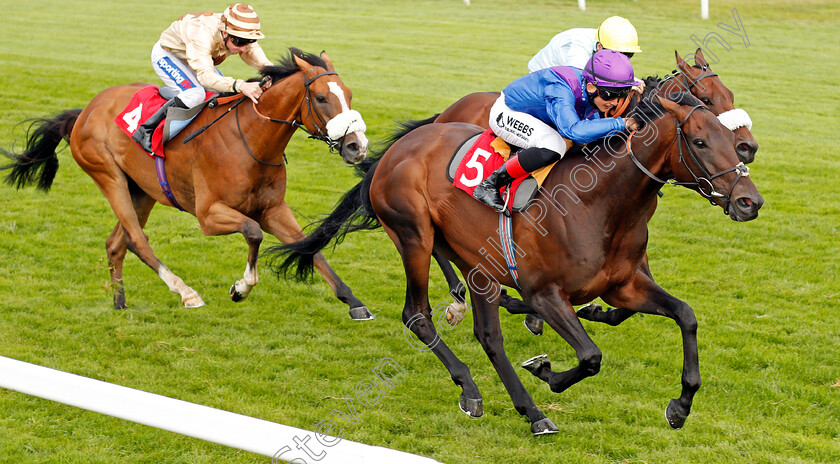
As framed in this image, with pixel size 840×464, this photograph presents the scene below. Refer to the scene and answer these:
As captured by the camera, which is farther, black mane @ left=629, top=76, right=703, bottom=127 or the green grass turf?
the green grass turf

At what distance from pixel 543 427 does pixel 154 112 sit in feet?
12.3

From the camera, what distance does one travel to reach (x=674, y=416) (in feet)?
14.4

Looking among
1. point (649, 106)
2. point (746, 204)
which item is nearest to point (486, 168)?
point (649, 106)

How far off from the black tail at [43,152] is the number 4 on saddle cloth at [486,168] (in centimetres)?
392

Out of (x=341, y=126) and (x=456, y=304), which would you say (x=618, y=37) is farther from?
(x=456, y=304)

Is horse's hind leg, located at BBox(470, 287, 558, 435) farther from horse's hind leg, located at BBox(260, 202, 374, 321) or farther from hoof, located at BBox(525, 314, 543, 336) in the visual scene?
horse's hind leg, located at BBox(260, 202, 374, 321)

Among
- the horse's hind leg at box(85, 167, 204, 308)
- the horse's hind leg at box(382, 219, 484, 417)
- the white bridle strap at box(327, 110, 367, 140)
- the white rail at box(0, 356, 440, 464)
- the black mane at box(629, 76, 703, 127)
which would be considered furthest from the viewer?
the horse's hind leg at box(85, 167, 204, 308)

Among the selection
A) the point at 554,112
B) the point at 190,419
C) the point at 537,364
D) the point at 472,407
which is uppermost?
the point at 190,419

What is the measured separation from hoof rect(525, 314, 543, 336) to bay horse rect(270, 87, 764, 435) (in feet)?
3.11

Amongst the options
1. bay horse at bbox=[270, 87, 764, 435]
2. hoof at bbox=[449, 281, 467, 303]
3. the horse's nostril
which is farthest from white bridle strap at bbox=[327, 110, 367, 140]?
the horse's nostril

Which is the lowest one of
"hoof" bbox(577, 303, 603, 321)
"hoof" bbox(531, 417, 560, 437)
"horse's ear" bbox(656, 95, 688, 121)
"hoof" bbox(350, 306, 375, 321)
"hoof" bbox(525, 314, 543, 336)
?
"hoof" bbox(525, 314, 543, 336)

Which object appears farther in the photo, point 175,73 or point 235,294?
point 175,73

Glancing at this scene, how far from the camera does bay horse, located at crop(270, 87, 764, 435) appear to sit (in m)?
3.99

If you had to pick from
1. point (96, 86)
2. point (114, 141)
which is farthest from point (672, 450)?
point (96, 86)
